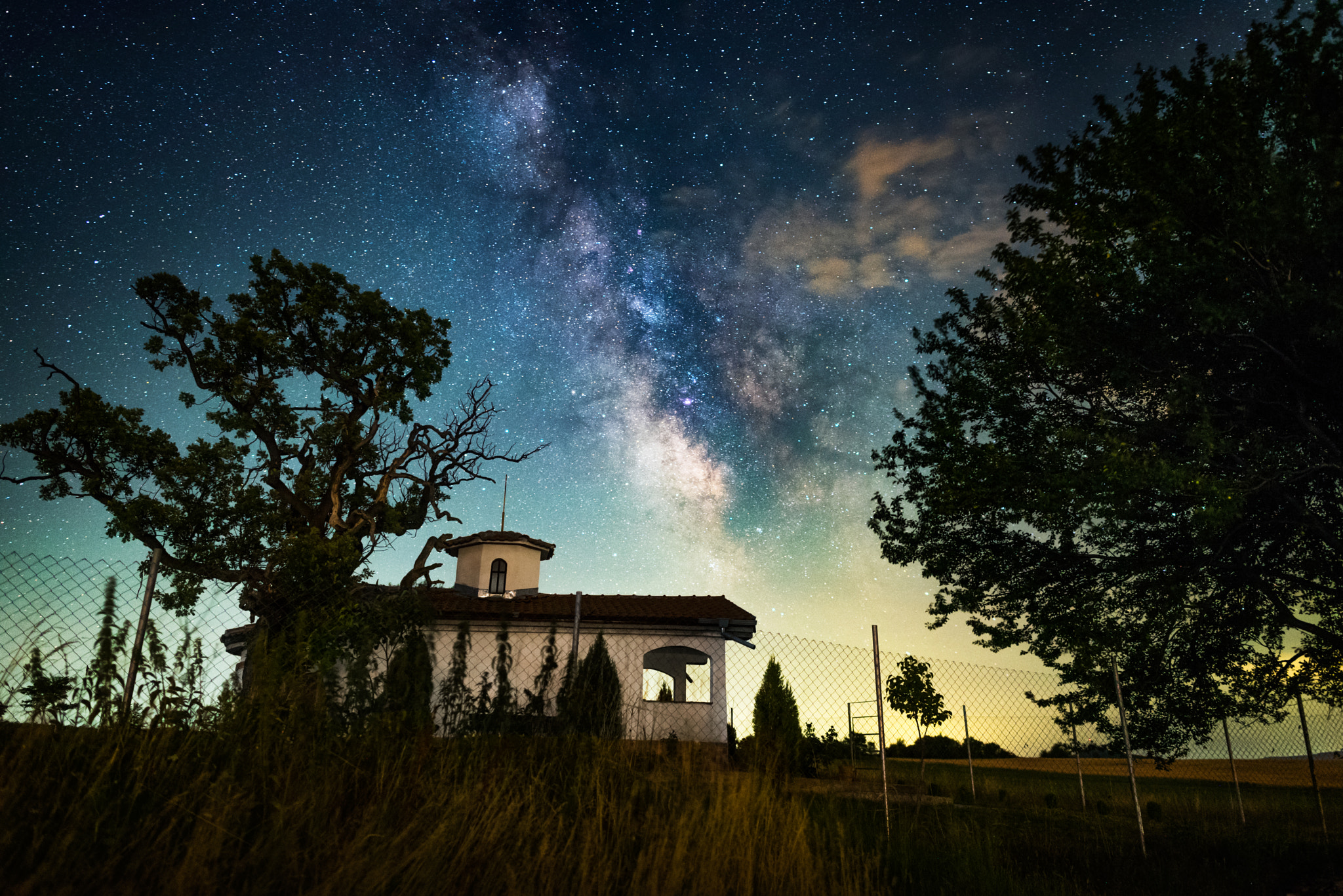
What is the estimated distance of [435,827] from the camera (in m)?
3.56

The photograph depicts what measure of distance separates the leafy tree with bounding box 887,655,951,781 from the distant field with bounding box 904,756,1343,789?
5.83 metres

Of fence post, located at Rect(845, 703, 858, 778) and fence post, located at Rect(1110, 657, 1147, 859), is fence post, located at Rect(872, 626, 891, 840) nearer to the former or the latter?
A: fence post, located at Rect(1110, 657, 1147, 859)

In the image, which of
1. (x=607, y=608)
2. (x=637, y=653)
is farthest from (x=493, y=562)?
(x=637, y=653)

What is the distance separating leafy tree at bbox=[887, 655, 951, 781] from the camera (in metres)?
19.4

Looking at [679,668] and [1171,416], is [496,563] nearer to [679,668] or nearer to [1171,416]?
[679,668]

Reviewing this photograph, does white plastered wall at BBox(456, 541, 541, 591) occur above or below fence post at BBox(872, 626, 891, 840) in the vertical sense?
above

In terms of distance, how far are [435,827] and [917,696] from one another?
18974 mm

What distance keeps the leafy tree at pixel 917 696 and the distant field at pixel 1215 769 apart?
583cm

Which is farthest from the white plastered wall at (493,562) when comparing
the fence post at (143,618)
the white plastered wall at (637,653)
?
the fence post at (143,618)

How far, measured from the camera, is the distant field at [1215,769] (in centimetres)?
2448

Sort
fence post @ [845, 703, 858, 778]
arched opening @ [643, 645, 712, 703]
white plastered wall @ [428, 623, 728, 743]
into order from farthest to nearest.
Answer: arched opening @ [643, 645, 712, 703] → white plastered wall @ [428, 623, 728, 743] → fence post @ [845, 703, 858, 778]

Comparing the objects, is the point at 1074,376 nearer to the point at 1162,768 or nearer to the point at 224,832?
the point at 1162,768

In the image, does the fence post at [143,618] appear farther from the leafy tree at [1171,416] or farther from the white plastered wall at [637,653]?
A: the white plastered wall at [637,653]

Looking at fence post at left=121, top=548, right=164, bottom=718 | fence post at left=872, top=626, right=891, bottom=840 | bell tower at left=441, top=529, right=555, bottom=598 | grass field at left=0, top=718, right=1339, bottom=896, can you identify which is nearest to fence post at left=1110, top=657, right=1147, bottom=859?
grass field at left=0, top=718, right=1339, bottom=896
